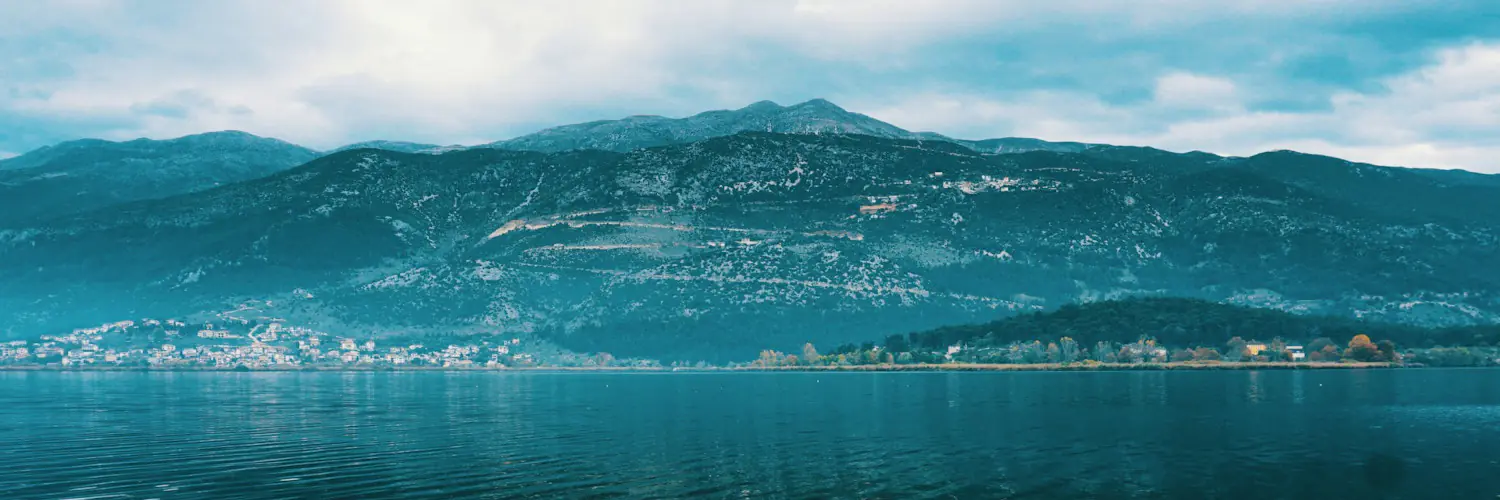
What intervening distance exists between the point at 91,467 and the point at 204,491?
15944mm

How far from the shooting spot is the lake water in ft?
204

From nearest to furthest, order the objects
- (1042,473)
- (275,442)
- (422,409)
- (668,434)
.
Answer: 1. (1042,473)
2. (275,442)
3. (668,434)
4. (422,409)

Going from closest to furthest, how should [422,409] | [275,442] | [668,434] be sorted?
1. [275,442]
2. [668,434]
3. [422,409]

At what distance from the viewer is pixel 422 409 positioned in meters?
132

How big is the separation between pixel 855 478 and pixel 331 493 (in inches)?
1088

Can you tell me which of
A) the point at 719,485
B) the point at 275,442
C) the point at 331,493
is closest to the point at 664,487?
the point at 719,485

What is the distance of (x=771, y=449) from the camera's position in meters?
82.6

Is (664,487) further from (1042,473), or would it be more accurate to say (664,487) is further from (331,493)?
(1042,473)

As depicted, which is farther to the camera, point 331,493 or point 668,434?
point 668,434

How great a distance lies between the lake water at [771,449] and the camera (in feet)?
204

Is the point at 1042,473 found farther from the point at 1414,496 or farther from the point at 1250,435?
the point at 1250,435

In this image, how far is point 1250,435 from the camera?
9025 centimetres

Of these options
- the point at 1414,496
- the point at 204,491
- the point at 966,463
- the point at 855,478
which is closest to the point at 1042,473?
the point at 966,463

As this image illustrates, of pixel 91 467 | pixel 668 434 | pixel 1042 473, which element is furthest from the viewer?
pixel 668 434
